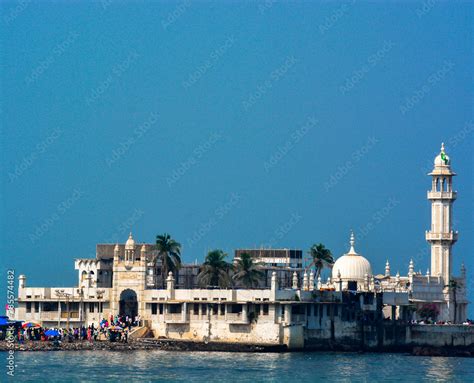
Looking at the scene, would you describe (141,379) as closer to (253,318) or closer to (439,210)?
(253,318)

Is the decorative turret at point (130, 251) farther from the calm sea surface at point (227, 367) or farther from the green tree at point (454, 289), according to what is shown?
the green tree at point (454, 289)

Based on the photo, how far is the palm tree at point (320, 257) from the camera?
139000 millimetres

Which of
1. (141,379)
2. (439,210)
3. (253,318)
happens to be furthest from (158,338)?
(439,210)

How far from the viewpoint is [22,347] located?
11650 centimetres

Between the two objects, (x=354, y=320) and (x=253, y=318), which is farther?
(x=354, y=320)

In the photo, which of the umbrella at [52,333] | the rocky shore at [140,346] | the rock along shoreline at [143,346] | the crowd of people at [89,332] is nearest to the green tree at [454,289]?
the rock along shoreline at [143,346]

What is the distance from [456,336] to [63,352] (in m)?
36.7

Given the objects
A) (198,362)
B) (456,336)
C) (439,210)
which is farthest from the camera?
(439,210)

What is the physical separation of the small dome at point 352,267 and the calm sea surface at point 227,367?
1548 cm

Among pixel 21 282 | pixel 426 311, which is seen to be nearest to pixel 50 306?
pixel 21 282

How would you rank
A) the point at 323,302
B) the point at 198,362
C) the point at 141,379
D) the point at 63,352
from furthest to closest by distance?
the point at 323,302 → the point at 63,352 → the point at 198,362 → the point at 141,379

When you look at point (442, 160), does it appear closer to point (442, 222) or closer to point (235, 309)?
point (442, 222)

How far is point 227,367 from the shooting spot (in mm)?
103812

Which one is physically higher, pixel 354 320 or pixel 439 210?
pixel 439 210
